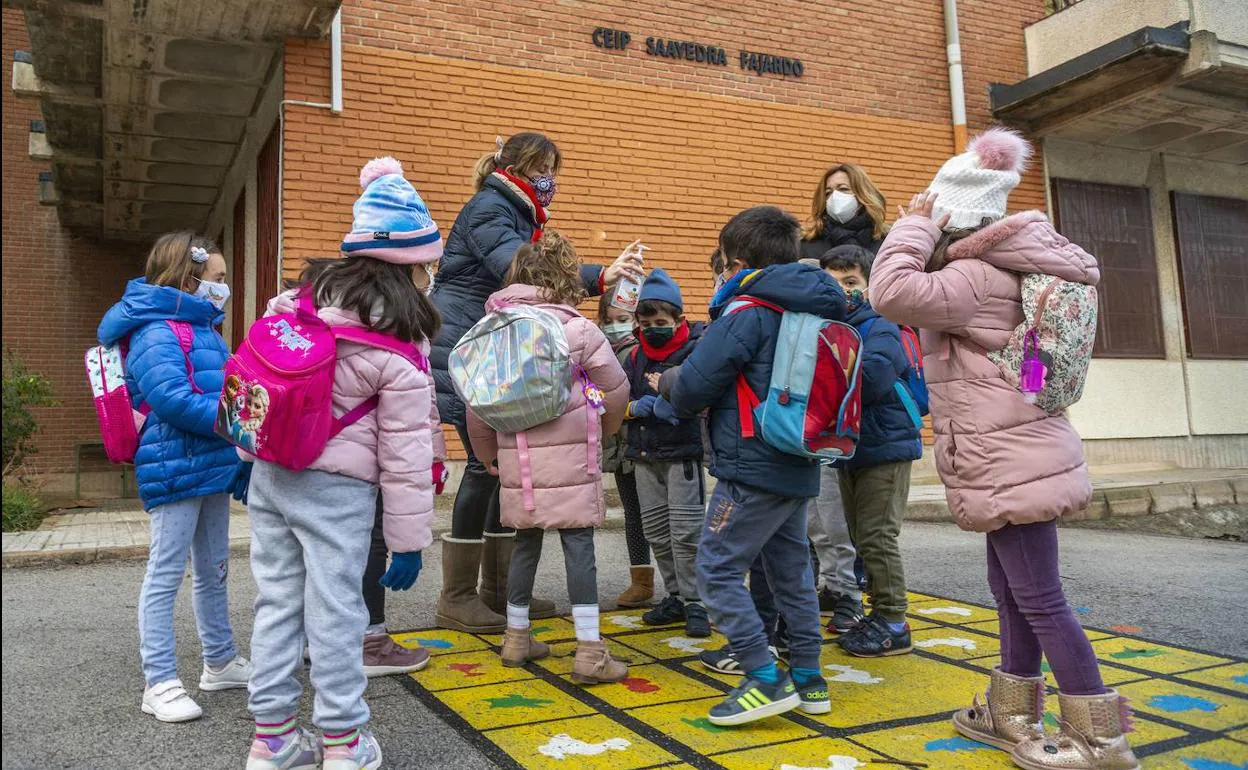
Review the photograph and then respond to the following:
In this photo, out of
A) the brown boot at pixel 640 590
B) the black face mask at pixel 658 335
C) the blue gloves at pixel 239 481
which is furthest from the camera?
the brown boot at pixel 640 590

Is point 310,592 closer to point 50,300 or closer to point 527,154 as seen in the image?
point 527,154

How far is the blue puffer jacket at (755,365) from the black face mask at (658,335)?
1029 millimetres

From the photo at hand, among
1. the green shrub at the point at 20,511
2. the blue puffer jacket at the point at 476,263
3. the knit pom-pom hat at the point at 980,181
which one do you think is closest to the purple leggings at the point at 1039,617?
the knit pom-pom hat at the point at 980,181

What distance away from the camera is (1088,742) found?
2.48 meters

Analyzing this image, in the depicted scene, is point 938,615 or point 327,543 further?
point 938,615

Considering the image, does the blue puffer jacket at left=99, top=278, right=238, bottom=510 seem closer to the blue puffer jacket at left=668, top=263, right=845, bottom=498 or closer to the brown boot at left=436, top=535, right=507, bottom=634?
the brown boot at left=436, top=535, right=507, bottom=634

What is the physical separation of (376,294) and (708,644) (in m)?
2.16

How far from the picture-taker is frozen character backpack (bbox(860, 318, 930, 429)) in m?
3.90

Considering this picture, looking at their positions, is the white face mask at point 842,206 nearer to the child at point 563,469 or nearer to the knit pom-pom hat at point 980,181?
the child at point 563,469

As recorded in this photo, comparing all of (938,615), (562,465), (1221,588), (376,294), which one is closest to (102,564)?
(562,465)

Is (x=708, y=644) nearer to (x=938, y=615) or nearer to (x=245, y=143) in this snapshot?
(x=938, y=615)

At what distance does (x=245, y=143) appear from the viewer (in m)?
10.3

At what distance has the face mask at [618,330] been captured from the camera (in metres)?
4.47

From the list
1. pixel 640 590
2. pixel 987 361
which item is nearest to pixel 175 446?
pixel 640 590
